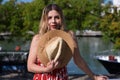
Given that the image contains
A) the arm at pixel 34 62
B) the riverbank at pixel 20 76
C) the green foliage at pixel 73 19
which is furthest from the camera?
the green foliage at pixel 73 19

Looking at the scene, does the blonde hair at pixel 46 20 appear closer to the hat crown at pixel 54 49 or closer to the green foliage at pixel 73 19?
the hat crown at pixel 54 49

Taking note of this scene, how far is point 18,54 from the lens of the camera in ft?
50.4

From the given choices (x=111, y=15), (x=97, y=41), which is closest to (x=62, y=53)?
(x=111, y=15)

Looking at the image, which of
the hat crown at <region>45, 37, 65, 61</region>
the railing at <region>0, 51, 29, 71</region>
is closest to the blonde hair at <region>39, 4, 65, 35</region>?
the hat crown at <region>45, 37, 65, 61</region>

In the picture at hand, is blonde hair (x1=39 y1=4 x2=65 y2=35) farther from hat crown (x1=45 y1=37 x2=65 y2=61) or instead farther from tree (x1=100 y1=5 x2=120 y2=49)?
tree (x1=100 y1=5 x2=120 y2=49)

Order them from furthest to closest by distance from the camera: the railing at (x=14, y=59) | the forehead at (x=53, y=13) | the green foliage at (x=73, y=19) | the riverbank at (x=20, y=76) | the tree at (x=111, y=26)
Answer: the green foliage at (x=73, y=19) → the tree at (x=111, y=26) → the railing at (x=14, y=59) → the riverbank at (x=20, y=76) → the forehead at (x=53, y=13)

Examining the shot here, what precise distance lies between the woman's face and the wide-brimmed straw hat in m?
0.09

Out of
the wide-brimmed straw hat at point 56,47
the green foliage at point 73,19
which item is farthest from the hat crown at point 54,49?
the green foliage at point 73,19

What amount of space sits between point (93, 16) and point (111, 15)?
4.67 feet

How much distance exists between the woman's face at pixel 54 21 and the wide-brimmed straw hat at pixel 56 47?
0.09m

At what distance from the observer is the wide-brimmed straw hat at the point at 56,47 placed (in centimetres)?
281

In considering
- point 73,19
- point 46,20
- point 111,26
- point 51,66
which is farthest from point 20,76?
point 51,66

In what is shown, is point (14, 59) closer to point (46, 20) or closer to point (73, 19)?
point (73, 19)

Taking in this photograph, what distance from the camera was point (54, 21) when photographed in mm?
2986
